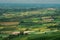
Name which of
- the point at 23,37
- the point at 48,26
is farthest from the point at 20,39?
the point at 48,26

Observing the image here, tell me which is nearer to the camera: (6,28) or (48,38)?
(48,38)

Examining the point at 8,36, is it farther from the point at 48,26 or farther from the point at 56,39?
the point at 48,26

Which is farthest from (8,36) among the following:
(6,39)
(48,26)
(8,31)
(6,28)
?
(48,26)

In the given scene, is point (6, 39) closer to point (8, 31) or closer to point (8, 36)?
point (8, 36)

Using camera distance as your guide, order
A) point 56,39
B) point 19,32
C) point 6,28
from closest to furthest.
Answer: point 56,39
point 19,32
point 6,28

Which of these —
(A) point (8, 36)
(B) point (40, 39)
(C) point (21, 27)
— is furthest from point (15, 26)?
(B) point (40, 39)

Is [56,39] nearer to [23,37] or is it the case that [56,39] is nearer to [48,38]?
[48,38]

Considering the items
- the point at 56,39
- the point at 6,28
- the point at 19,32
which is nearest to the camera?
the point at 56,39

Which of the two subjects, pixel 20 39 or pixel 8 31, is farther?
pixel 8 31
